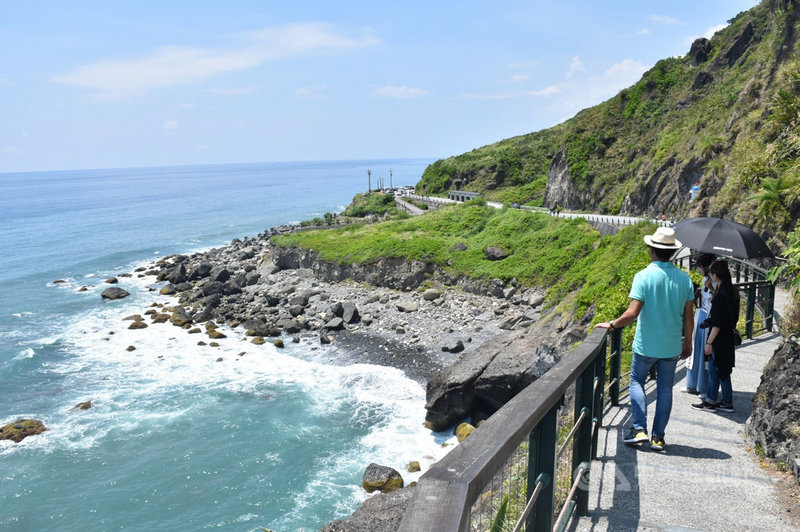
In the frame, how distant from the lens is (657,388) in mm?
5859

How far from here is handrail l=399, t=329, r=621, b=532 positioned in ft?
5.49

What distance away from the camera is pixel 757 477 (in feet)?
17.5

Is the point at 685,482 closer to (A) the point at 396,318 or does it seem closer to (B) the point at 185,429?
(B) the point at 185,429

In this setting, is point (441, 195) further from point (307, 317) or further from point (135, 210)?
point (135, 210)

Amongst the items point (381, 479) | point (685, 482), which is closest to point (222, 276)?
point (381, 479)

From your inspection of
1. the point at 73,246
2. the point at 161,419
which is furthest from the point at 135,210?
the point at 161,419

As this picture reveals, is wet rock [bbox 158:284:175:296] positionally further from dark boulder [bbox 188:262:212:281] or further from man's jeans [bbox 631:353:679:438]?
man's jeans [bbox 631:353:679:438]

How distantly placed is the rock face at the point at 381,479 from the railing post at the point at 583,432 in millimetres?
12520

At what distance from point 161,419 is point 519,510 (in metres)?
22.5

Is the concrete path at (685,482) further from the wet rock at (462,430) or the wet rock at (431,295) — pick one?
the wet rock at (431,295)

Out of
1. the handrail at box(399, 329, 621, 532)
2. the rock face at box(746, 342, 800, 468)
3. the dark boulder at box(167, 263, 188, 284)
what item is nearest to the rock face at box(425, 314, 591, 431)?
the rock face at box(746, 342, 800, 468)

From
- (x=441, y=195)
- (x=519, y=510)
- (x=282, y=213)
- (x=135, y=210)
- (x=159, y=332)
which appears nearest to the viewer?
(x=519, y=510)

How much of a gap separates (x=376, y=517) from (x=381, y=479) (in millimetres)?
4692

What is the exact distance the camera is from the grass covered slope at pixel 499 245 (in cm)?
2762
